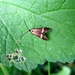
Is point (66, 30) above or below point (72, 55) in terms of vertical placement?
above

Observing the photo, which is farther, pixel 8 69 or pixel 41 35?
pixel 8 69

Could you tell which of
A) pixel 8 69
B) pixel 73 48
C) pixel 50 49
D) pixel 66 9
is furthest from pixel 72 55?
pixel 8 69

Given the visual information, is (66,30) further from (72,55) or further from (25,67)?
(25,67)

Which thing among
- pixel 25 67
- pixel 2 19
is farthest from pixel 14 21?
pixel 25 67

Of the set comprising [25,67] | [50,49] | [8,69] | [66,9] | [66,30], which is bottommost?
[8,69]

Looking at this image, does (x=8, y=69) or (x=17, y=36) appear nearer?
(x=17, y=36)

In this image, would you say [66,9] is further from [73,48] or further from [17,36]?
[17,36]
